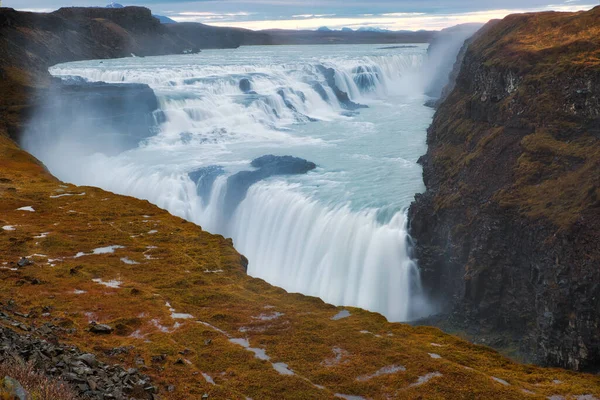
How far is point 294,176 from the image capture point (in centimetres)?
4750

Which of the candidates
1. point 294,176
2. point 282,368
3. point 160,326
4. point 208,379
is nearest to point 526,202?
point 282,368

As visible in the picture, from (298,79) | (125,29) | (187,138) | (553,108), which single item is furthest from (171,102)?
(125,29)

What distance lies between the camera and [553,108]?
116ft

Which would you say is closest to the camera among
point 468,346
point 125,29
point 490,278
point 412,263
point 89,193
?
point 468,346

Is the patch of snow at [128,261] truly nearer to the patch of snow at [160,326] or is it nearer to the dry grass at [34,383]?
the patch of snow at [160,326]

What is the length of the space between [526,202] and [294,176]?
21128mm

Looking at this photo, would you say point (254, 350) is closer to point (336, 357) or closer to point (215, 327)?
point (215, 327)

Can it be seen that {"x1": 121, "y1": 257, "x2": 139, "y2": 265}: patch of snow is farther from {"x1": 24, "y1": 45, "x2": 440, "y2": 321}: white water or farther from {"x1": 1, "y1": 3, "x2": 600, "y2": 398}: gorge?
{"x1": 24, "y1": 45, "x2": 440, "y2": 321}: white water

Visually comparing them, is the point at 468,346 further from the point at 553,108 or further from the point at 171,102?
the point at 171,102

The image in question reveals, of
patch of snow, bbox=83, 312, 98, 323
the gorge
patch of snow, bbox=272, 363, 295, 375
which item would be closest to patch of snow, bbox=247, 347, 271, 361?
the gorge

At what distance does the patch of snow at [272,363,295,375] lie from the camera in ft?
59.0

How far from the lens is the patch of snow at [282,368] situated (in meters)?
18.0

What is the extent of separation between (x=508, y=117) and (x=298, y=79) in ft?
175

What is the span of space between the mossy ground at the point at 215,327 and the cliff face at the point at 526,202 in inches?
246
